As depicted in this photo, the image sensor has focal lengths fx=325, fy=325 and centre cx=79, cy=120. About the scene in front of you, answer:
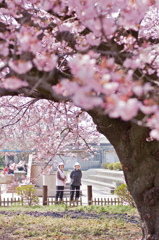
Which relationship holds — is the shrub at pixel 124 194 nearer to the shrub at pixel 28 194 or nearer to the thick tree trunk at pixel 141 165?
the shrub at pixel 28 194

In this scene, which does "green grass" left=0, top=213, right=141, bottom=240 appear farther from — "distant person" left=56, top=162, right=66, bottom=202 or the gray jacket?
the gray jacket

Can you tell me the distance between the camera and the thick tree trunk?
4.52 meters

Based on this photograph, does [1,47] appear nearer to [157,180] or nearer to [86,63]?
[86,63]

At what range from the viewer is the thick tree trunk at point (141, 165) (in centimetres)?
452

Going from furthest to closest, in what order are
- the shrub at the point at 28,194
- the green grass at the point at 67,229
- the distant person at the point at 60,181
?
the distant person at the point at 60,181 → the shrub at the point at 28,194 → the green grass at the point at 67,229

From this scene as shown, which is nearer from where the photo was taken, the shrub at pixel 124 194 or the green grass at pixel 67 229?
the green grass at pixel 67 229

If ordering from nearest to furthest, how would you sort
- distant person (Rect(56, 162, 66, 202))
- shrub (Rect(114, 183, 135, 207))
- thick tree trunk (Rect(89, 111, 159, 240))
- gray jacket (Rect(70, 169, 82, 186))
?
thick tree trunk (Rect(89, 111, 159, 240)), shrub (Rect(114, 183, 135, 207)), distant person (Rect(56, 162, 66, 202)), gray jacket (Rect(70, 169, 82, 186))

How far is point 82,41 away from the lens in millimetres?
3949

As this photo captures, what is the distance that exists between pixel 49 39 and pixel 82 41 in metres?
0.79

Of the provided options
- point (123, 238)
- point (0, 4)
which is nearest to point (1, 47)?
point (0, 4)

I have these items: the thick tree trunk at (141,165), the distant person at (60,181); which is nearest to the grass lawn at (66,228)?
the thick tree trunk at (141,165)

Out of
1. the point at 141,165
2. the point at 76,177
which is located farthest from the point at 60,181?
the point at 141,165

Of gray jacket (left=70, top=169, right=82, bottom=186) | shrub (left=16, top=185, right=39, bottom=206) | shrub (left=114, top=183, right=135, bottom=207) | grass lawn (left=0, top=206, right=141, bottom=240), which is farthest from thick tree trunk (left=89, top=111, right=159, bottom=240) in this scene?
gray jacket (left=70, top=169, right=82, bottom=186)

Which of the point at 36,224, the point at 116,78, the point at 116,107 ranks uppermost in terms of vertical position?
the point at 116,78
